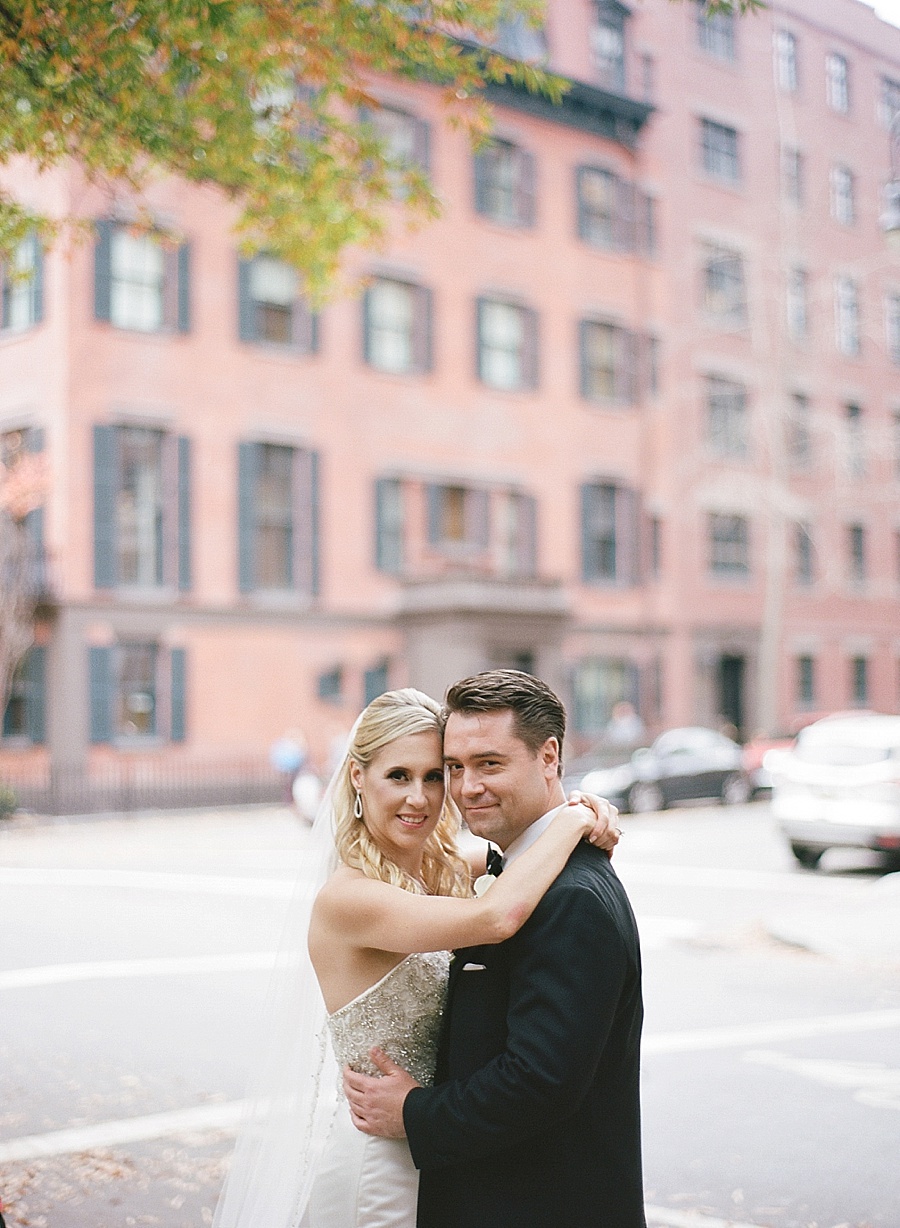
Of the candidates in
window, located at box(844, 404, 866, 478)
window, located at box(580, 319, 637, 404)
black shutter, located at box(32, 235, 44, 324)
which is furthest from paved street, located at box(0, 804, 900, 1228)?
window, located at box(580, 319, 637, 404)

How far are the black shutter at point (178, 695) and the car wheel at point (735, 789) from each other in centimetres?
1025

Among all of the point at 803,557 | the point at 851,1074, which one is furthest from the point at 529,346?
the point at 851,1074

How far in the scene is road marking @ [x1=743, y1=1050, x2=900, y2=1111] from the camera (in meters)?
7.18

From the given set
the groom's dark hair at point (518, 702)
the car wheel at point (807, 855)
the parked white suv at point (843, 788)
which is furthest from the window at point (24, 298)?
the groom's dark hair at point (518, 702)

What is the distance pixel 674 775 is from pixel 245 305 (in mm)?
12414

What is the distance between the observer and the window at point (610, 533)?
34.4 m

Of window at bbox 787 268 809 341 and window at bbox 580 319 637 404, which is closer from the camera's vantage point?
window at bbox 580 319 637 404

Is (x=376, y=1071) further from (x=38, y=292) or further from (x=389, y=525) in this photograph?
(x=389, y=525)

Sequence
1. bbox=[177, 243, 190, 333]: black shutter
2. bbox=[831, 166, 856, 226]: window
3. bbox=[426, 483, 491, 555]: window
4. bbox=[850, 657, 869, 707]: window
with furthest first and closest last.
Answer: bbox=[850, 657, 869, 707]: window < bbox=[831, 166, 856, 226]: window < bbox=[426, 483, 491, 555]: window < bbox=[177, 243, 190, 333]: black shutter

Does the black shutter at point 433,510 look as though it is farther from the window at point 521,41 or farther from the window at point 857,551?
the window at point 857,551

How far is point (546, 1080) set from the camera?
8.62 ft

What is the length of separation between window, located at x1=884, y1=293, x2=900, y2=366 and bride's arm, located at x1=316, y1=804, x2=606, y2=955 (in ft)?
120

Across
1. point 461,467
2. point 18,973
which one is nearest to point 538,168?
point 461,467

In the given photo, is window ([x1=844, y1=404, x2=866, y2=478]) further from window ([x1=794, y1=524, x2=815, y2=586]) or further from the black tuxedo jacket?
the black tuxedo jacket
